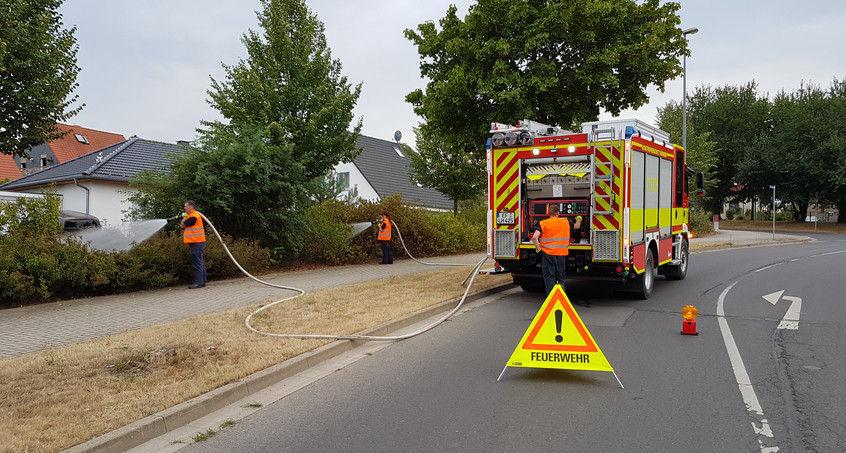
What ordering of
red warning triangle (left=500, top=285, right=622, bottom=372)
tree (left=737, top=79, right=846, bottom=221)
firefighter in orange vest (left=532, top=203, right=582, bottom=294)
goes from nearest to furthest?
red warning triangle (left=500, top=285, right=622, bottom=372) < firefighter in orange vest (left=532, top=203, right=582, bottom=294) < tree (left=737, top=79, right=846, bottom=221)

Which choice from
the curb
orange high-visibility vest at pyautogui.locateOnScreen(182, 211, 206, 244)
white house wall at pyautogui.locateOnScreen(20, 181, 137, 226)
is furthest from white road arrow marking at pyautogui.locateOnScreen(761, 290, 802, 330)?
white house wall at pyautogui.locateOnScreen(20, 181, 137, 226)

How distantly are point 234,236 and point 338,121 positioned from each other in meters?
5.00

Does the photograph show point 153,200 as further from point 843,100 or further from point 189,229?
point 843,100

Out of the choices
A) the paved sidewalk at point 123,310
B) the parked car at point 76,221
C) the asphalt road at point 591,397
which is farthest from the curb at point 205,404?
the parked car at point 76,221

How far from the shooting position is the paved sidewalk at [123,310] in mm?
7039

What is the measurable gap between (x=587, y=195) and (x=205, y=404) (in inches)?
277

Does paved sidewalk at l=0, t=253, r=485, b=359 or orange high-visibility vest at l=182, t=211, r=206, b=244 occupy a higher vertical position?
orange high-visibility vest at l=182, t=211, r=206, b=244

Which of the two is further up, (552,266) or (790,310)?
(552,266)

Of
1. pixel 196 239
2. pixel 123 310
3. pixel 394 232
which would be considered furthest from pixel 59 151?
pixel 123 310

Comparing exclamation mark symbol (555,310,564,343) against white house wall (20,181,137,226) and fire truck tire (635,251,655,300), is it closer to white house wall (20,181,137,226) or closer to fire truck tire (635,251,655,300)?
fire truck tire (635,251,655,300)

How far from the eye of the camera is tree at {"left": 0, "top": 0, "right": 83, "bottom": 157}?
425 inches

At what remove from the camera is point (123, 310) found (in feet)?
28.9

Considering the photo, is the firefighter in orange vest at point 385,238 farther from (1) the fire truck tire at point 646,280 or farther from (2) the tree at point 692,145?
(2) the tree at point 692,145

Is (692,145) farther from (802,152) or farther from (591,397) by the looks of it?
(591,397)
